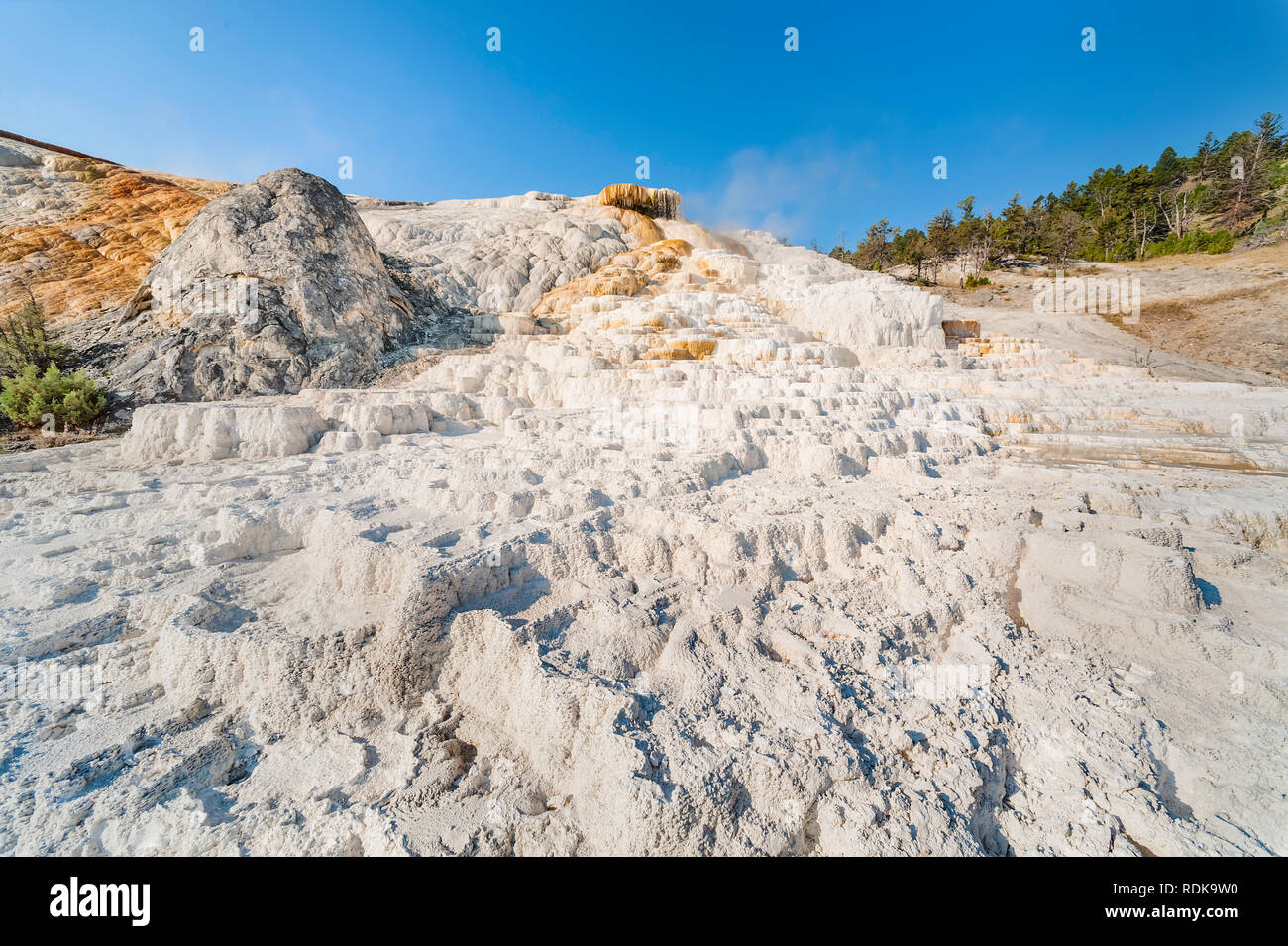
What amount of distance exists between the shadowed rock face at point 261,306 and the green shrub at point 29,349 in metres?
0.63

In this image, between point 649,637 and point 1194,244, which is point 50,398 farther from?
point 1194,244

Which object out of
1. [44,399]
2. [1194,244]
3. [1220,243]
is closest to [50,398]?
[44,399]

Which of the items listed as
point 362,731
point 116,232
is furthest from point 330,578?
point 116,232

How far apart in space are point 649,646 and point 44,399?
9.16 meters

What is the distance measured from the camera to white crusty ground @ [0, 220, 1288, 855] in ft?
5.93

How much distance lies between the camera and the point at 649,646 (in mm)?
2471

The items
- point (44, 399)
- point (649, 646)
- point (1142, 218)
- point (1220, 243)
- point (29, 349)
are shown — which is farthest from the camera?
point (1142, 218)

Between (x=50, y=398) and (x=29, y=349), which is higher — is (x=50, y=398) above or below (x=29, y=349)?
below

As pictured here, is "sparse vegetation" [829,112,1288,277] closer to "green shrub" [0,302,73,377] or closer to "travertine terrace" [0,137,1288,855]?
"travertine terrace" [0,137,1288,855]

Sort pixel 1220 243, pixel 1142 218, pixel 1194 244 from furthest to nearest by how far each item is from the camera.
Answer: pixel 1142 218
pixel 1194 244
pixel 1220 243

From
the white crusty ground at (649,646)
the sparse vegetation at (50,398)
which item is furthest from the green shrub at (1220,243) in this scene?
the sparse vegetation at (50,398)
